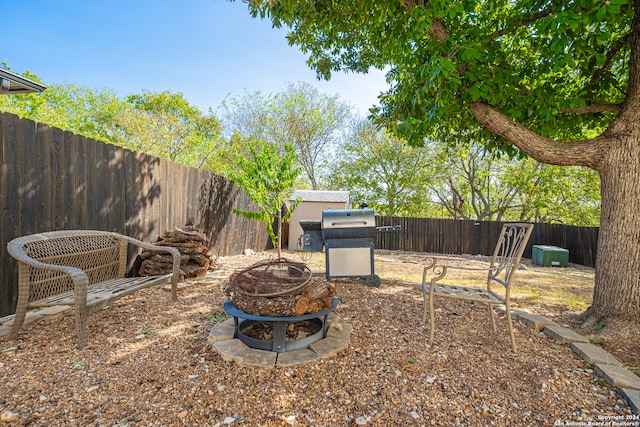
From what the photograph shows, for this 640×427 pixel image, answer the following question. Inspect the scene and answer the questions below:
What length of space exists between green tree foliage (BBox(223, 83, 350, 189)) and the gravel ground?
1425 cm

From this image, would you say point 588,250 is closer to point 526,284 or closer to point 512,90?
point 526,284

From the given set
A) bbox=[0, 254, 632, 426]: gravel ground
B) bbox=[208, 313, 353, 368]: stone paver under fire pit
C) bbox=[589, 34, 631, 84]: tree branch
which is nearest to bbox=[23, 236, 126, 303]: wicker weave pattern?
bbox=[0, 254, 632, 426]: gravel ground

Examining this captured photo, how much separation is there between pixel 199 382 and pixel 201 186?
4773 millimetres

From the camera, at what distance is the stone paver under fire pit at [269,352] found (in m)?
2.07

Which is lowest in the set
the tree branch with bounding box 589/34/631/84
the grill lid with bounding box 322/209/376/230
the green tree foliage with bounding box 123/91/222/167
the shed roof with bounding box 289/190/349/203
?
the grill lid with bounding box 322/209/376/230

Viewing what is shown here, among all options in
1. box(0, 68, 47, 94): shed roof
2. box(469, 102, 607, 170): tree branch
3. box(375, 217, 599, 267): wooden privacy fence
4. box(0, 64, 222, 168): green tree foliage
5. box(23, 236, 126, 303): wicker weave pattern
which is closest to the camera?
box(23, 236, 126, 303): wicker weave pattern

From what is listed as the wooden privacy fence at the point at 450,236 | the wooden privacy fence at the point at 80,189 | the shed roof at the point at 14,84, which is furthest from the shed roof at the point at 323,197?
the shed roof at the point at 14,84

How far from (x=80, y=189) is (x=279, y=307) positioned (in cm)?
295

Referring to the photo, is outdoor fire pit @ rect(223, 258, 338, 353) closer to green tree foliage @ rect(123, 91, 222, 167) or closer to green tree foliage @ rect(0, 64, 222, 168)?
green tree foliage @ rect(123, 91, 222, 167)

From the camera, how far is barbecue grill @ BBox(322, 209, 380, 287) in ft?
13.9

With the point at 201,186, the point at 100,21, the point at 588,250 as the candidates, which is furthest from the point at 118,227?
the point at 100,21

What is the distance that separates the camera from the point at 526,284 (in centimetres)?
532

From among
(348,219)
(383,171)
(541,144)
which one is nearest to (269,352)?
(348,219)

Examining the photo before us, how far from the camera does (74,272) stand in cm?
229
